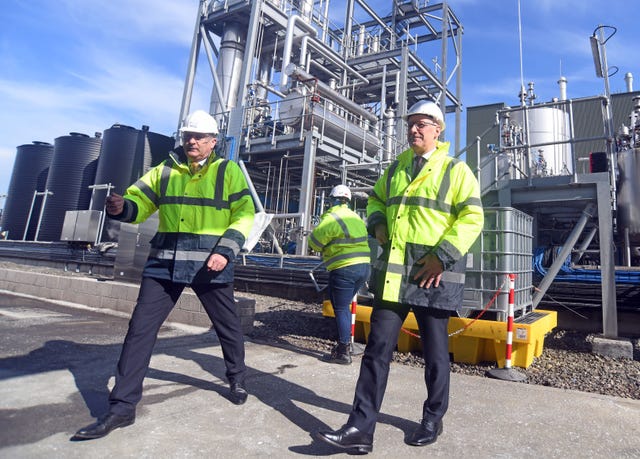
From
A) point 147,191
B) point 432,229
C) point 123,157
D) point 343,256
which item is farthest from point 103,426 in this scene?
point 123,157

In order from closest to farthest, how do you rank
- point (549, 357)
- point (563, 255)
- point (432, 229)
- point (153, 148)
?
point (432, 229) → point (549, 357) → point (563, 255) → point (153, 148)

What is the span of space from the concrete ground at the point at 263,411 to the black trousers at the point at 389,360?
21cm

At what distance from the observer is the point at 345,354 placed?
12.8ft

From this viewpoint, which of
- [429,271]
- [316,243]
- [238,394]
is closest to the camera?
[429,271]

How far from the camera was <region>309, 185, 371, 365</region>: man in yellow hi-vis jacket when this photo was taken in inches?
162

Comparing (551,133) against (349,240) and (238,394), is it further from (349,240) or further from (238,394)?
(238,394)

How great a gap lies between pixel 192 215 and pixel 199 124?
0.61 metres

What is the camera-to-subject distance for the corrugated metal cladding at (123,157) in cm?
1473

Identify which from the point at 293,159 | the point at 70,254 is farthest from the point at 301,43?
the point at 70,254

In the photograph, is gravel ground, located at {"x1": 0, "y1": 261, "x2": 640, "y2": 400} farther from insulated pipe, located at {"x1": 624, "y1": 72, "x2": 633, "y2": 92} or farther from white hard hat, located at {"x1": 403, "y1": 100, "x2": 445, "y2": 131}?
insulated pipe, located at {"x1": 624, "y1": 72, "x2": 633, "y2": 92}

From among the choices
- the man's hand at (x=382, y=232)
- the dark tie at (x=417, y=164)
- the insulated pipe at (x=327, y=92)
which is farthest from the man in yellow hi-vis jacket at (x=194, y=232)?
the insulated pipe at (x=327, y=92)

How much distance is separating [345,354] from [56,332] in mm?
3260

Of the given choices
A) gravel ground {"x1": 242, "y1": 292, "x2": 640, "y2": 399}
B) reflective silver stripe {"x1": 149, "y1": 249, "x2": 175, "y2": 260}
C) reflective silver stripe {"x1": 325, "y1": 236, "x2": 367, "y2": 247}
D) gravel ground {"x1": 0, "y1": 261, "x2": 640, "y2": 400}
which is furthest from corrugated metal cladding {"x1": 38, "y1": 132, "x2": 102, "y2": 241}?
reflective silver stripe {"x1": 149, "y1": 249, "x2": 175, "y2": 260}

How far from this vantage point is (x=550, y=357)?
15.1 ft
